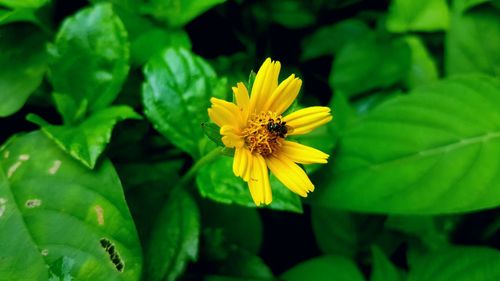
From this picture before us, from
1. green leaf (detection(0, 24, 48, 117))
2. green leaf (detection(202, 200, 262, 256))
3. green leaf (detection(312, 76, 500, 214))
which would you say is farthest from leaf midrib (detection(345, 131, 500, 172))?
green leaf (detection(0, 24, 48, 117))

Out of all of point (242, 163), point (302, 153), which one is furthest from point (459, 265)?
point (242, 163)

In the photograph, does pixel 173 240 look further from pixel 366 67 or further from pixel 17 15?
pixel 366 67

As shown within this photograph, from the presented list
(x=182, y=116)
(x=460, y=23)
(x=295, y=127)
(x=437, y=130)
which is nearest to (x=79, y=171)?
(x=182, y=116)

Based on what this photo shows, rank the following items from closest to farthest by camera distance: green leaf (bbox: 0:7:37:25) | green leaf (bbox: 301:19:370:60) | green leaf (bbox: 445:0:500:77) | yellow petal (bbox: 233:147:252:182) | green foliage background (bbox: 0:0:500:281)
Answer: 1. yellow petal (bbox: 233:147:252:182)
2. green foliage background (bbox: 0:0:500:281)
3. green leaf (bbox: 0:7:37:25)
4. green leaf (bbox: 445:0:500:77)
5. green leaf (bbox: 301:19:370:60)

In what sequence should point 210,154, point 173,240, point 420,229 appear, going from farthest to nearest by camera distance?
point 420,229
point 173,240
point 210,154

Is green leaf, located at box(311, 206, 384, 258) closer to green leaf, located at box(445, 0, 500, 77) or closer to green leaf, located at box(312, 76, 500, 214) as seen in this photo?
green leaf, located at box(312, 76, 500, 214)

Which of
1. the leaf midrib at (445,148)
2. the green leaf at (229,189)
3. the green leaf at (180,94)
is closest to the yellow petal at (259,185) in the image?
the green leaf at (229,189)
